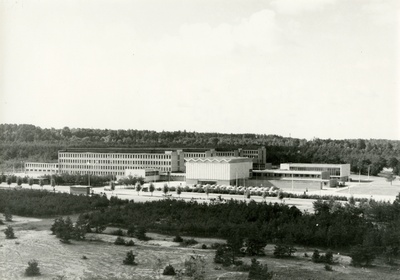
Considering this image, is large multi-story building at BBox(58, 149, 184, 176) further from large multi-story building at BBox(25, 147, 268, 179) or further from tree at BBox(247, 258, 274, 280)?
tree at BBox(247, 258, 274, 280)

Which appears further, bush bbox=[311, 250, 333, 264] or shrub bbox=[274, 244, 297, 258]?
shrub bbox=[274, 244, 297, 258]

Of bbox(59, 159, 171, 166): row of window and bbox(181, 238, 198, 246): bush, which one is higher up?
bbox(59, 159, 171, 166): row of window

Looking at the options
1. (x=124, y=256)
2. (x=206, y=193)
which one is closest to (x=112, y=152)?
(x=206, y=193)

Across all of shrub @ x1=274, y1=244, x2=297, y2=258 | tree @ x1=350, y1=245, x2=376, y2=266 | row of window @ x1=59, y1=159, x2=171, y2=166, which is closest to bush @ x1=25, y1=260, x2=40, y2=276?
shrub @ x1=274, y1=244, x2=297, y2=258

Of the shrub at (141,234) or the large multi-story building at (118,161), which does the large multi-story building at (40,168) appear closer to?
the large multi-story building at (118,161)

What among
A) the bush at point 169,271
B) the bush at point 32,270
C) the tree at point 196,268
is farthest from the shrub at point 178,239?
the bush at point 32,270

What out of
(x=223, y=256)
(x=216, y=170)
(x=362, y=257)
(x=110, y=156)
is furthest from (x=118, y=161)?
(x=362, y=257)

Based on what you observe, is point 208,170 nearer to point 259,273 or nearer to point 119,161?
point 119,161
